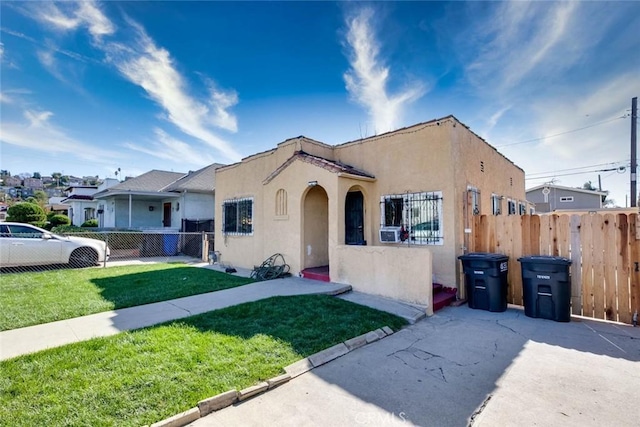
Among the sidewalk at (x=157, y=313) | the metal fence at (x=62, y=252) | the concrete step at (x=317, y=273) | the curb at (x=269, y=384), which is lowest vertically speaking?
the curb at (x=269, y=384)

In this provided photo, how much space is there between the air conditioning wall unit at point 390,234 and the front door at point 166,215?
17.0 meters

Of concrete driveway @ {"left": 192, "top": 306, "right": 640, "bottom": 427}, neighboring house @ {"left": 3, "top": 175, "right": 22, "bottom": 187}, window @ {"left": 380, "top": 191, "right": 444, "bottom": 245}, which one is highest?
neighboring house @ {"left": 3, "top": 175, "right": 22, "bottom": 187}

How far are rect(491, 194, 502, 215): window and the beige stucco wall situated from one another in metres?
5.22

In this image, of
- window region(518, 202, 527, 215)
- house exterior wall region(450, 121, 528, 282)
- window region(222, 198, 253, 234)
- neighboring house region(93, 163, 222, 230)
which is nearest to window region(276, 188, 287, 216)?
window region(222, 198, 253, 234)

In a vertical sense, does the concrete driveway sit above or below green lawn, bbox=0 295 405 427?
below

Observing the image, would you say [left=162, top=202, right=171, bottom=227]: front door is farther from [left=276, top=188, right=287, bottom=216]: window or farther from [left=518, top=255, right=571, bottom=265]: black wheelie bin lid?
[left=518, top=255, right=571, bottom=265]: black wheelie bin lid

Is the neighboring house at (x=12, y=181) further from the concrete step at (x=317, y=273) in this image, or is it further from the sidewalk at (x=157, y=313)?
the concrete step at (x=317, y=273)

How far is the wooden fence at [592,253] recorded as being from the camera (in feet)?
17.6

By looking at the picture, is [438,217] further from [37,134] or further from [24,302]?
[37,134]

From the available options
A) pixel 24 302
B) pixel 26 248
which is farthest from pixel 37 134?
pixel 24 302

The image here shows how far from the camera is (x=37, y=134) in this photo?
38.0 ft

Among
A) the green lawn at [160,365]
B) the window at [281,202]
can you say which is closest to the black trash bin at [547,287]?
the green lawn at [160,365]

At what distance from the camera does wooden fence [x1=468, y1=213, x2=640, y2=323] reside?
5.37 meters

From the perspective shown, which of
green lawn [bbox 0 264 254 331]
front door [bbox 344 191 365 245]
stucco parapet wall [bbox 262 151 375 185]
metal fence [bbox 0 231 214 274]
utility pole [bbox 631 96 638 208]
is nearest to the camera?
green lawn [bbox 0 264 254 331]
